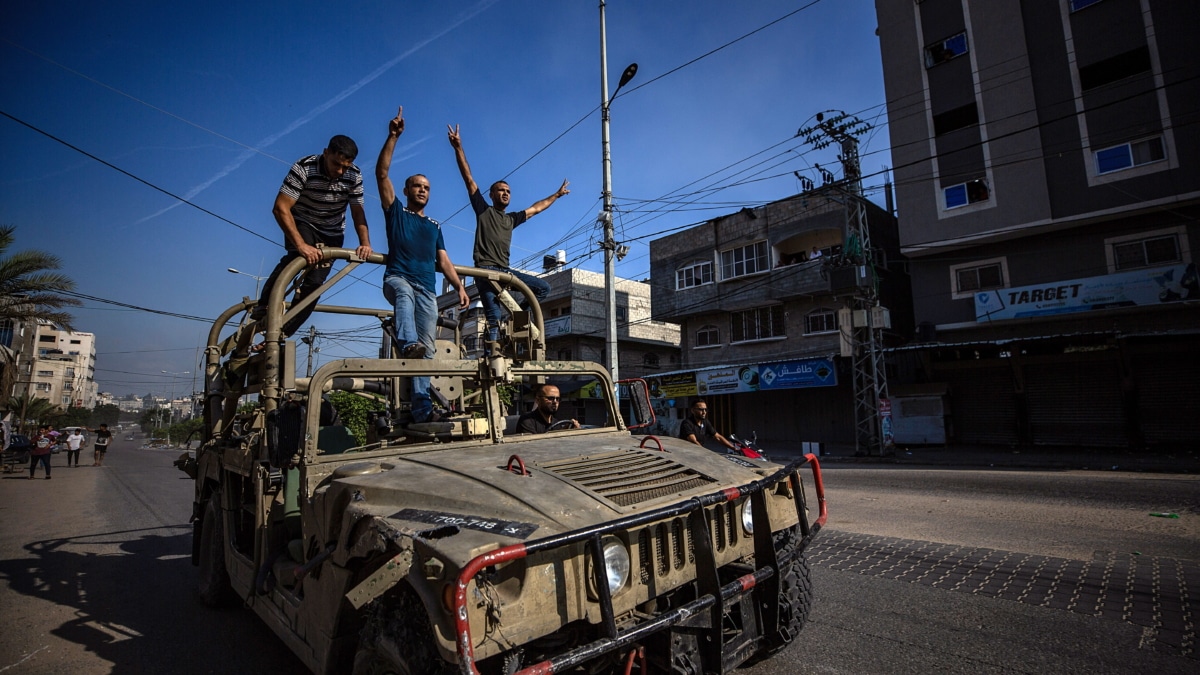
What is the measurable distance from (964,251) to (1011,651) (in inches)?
738

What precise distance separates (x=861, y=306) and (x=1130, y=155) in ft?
26.0

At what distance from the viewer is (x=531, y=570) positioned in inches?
80.0

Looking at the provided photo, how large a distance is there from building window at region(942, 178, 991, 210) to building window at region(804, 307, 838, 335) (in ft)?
17.9

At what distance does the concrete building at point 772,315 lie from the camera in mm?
22016

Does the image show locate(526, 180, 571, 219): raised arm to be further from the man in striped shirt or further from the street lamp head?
the street lamp head

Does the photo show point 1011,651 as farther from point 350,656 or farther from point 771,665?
point 350,656

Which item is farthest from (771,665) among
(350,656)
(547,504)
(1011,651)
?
(350,656)

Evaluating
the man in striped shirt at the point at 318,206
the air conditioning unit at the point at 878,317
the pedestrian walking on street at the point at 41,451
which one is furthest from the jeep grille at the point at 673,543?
the pedestrian walking on street at the point at 41,451

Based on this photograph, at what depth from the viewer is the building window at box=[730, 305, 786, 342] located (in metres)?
24.0

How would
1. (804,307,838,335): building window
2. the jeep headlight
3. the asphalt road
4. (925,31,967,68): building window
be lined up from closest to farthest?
the jeep headlight
the asphalt road
(925,31,967,68): building window
(804,307,838,335): building window

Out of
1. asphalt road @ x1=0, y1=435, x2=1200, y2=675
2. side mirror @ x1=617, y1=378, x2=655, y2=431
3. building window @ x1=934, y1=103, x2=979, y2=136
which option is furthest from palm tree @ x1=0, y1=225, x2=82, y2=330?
building window @ x1=934, y1=103, x2=979, y2=136

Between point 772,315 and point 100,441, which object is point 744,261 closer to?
point 772,315

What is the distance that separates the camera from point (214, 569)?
4.63m

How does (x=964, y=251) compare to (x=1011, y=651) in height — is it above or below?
above
